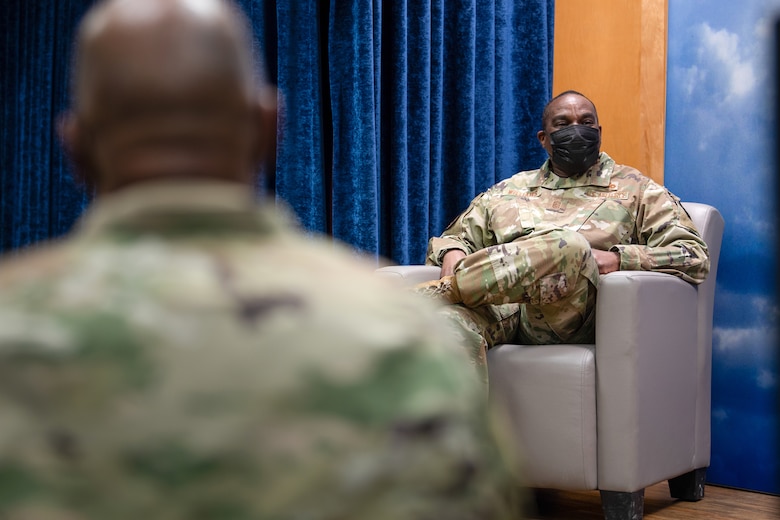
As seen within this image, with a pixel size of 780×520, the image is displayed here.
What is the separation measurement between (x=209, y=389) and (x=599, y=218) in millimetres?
2425

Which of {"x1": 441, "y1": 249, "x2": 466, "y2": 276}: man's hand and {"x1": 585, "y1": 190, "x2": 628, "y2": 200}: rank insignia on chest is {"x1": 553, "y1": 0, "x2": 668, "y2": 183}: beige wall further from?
{"x1": 441, "y1": 249, "x2": 466, "y2": 276}: man's hand

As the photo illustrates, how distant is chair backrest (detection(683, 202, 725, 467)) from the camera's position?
2666mm

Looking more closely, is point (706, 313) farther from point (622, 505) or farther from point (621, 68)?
point (621, 68)

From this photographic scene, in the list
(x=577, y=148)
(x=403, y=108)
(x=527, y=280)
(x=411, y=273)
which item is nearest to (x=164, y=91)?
(x=527, y=280)

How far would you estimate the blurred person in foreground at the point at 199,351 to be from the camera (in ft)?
1.21

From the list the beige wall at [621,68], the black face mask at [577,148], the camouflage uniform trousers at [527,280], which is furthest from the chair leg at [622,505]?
the beige wall at [621,68]

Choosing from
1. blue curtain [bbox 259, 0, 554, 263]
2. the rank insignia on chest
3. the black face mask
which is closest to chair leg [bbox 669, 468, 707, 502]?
the rank insignia on chest

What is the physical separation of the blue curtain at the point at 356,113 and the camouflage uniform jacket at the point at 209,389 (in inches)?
93.5

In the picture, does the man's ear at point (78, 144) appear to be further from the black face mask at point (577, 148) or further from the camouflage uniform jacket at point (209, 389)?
the black face mask at point (577, 148)

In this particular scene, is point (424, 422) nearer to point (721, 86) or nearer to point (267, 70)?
point (267, 70)

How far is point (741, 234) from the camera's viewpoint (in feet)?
9.71

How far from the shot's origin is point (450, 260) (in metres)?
2.64

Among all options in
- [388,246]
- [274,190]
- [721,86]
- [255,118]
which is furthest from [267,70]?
[255,118]

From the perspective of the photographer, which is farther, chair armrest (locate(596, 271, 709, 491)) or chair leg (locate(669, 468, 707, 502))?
chair leg (locate(669, 468, 707, 502))
